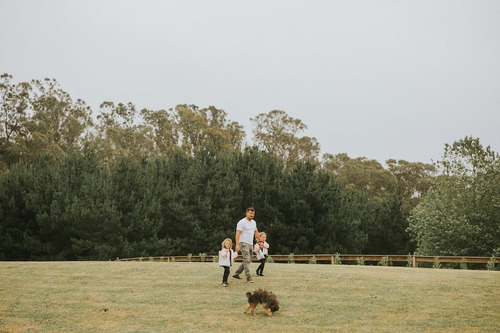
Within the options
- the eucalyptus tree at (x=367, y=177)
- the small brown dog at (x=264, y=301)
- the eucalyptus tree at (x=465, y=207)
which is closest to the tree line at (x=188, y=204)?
the eucalyptus tree at (x=465, y=207)

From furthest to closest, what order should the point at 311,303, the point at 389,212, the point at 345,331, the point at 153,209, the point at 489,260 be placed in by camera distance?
the point at 389,212 → the point at 153,209 → the point at 489,260 → the point at 311,303 → the point at 345,331

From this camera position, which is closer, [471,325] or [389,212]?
[471,325]

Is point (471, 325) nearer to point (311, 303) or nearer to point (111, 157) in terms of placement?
point (311, 303)

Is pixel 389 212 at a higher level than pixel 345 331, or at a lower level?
higher

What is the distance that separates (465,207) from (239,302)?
3850 cm

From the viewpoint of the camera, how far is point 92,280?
60.7ft

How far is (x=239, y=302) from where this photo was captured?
14.2m

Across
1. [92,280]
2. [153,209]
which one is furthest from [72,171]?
[92,280]

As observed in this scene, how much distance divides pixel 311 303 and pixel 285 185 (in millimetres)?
37308

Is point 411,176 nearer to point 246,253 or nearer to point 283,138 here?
point 283,138

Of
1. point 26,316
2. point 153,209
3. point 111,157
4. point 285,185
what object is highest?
point 111,157

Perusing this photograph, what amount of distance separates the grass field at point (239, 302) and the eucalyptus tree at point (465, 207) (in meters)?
26.8

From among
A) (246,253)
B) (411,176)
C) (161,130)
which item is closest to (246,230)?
(246,253)

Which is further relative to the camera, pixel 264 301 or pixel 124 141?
pixel 124 141
